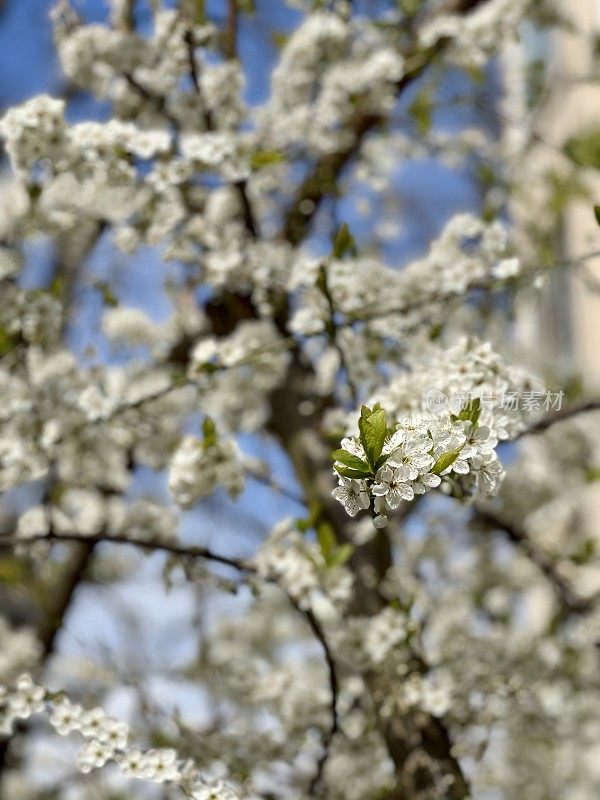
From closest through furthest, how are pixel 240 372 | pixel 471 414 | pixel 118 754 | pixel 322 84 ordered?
pixel 471 414
pixel 118 754
pixel 240 372
pixel 322 84

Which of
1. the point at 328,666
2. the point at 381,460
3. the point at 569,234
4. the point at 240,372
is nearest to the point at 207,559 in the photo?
the point at 328,666

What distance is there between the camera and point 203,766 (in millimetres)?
2379

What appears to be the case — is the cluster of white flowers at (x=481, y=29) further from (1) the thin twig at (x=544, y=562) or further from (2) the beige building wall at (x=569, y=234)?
(2) the beige building wall at (x=569, y=234)

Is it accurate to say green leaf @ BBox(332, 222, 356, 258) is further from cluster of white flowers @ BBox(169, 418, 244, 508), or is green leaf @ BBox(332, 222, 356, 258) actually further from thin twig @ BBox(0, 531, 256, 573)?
thin twig @ BBox(0, 531, 256, 573)

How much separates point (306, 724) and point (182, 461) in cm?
110

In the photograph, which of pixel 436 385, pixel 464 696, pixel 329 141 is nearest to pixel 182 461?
pixel 436 385

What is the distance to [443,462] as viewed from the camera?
127 cm

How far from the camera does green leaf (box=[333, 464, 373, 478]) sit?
49.5 inches

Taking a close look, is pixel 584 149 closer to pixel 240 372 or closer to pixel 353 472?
A: pixel 240 372

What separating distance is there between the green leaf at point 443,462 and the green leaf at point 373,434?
3.3 inches

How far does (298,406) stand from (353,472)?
1932mm

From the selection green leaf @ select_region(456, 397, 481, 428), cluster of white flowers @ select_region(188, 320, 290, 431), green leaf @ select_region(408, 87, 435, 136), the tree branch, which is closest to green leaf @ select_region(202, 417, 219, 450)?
cluster of white flowers @ select_region(188, 320, 290, 431)

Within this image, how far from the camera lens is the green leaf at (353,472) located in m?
1.26

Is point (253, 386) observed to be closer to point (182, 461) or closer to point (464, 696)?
point (182, 461)
